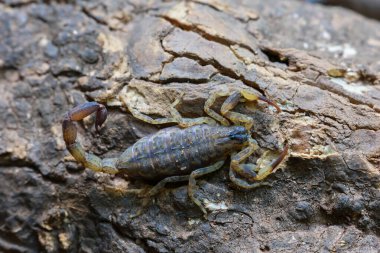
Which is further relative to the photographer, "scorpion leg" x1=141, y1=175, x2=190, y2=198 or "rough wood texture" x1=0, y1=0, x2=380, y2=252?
"scorpion leg" x1=141, y1=175, x2=190, y2=198

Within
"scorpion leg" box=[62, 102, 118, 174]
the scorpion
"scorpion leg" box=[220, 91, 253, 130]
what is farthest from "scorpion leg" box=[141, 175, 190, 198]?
"scorpion leg" box=[220, 91, 253, 130]

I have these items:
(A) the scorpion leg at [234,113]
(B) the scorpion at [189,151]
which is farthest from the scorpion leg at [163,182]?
(A) the scorpion leg at [234,113]

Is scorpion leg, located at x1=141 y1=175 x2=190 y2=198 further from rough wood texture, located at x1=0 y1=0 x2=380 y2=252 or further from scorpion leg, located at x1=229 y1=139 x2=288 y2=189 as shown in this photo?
scorpion leg, located at x1=229 y1=139 x2=288 y2=189

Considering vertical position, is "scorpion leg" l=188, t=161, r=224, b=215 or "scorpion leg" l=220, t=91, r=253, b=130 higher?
"scorpion leg" l=220, t=91, r=253, b=130

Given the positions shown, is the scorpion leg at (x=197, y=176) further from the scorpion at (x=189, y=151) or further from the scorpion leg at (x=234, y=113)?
the scorpion leg at (x=234, y=113)

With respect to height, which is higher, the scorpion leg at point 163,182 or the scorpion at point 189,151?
the scorpion at point 189,151

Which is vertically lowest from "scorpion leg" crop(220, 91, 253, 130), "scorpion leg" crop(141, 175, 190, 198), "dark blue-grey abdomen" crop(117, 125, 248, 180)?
"scorpion leg" crop(141, 175, 190, 198)

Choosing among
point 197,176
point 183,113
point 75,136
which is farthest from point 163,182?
point 75,136

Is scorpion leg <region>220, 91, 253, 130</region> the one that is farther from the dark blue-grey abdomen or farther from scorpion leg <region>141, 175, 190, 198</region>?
scorpion leg <region>141, 175, 190, 198</region>

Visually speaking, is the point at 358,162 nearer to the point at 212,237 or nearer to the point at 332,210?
the point at 332,210
